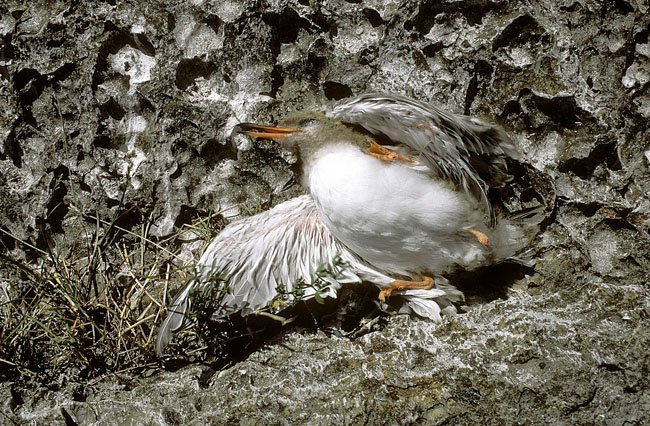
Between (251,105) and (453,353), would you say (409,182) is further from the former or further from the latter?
(251,105)

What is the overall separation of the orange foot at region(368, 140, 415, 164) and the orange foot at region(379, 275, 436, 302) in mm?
469

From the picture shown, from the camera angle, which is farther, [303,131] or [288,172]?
[288,172]

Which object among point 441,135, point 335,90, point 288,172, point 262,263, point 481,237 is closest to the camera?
point 441,135

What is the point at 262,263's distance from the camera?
2.79 m

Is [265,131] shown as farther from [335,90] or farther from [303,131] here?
[335,90]

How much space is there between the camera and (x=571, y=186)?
255cm

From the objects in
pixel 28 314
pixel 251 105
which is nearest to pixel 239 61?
pixel 251 105

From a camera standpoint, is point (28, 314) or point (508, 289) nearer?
point (508, 289)

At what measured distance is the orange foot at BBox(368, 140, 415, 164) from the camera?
2451 millimetres

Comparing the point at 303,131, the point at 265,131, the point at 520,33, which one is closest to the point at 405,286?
the point at 303,131

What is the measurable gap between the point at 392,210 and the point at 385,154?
0.21 meters

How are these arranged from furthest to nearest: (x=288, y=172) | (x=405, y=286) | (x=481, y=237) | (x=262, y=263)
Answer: (x=288, y=172) → (x=262, y=263) → (x=405, y=286) → (x=481, y=237)

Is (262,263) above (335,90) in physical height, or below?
below

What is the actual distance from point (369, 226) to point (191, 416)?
2.87ft
